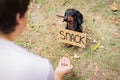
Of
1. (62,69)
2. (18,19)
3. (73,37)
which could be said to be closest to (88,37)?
(73,37)

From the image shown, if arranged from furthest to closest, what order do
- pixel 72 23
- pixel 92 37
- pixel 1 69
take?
pixel 92 37 → pixel 72 23 → pixel 1 69

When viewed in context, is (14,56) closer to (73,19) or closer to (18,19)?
(18,19)

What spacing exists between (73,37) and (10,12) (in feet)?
4.18

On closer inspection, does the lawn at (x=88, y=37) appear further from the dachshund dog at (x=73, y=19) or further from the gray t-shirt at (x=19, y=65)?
the gray t-shirt at (x=19, y=65)

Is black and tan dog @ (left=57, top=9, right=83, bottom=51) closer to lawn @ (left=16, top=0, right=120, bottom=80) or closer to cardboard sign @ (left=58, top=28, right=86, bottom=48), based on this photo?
cardboard sign @ (left=58, top=28, right=86, bottom=48)

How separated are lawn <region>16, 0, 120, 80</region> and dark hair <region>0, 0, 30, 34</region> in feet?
3.88

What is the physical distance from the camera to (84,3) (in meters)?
2.62

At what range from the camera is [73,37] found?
218cm

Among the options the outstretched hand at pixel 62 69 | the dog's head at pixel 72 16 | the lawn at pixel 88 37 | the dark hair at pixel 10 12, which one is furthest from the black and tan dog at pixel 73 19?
the dark hair at pixel 10 12

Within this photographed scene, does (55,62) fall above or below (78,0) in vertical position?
below

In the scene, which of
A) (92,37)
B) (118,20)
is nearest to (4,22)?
(92,37)

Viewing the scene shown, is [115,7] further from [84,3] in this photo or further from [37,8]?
[37,8]

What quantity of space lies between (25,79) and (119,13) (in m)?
1.72

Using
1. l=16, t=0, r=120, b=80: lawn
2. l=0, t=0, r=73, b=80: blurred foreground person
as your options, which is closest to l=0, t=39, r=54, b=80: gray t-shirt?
l=0, t=0, r=73, b=80: blurred foreground person
